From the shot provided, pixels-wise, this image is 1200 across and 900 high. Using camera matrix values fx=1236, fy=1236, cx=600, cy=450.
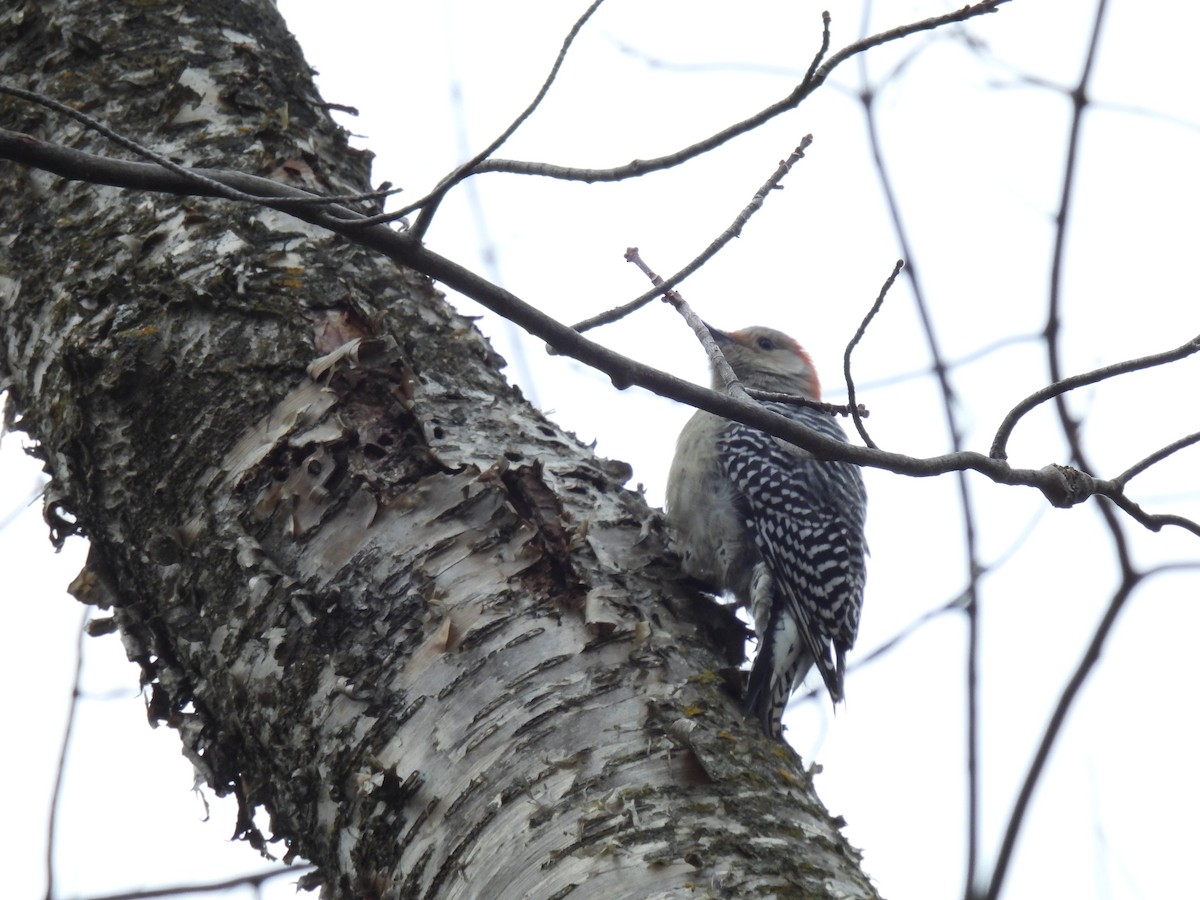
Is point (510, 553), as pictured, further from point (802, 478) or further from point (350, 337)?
point (802, 478)

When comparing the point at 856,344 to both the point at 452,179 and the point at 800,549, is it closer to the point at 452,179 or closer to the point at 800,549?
the point at 452,179

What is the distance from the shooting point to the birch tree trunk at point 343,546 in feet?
7.57

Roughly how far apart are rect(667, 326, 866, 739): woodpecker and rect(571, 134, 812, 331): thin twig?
1637 mm

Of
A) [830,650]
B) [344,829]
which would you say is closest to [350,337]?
[344,829]

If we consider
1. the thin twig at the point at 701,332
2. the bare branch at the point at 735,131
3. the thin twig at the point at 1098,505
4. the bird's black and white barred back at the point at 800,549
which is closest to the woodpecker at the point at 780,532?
the bird's black and white barred back at the point at 800,549

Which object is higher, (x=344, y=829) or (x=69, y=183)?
(x=69, y=183)

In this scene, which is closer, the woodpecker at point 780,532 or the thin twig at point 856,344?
the thin twig at point 856,344

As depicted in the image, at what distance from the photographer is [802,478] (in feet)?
16.7

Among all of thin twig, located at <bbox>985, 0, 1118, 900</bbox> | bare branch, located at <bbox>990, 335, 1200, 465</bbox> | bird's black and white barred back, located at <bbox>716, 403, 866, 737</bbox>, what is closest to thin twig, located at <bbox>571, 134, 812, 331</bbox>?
bare branch, located at <bbox>990, 335, 1200, 465</bbox>

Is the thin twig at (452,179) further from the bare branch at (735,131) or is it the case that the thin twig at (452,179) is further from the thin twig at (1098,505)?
the thin twig at (1098,505)

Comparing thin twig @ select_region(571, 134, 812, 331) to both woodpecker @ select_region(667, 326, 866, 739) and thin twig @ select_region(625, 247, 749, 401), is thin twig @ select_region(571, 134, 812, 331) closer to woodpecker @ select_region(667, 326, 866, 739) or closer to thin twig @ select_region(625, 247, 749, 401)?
thin twig @ select_region(625, 247, 749, 401)

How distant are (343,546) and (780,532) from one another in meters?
2.43

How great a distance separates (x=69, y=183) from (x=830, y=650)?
302cm

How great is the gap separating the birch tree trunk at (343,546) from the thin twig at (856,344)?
2.21ft
